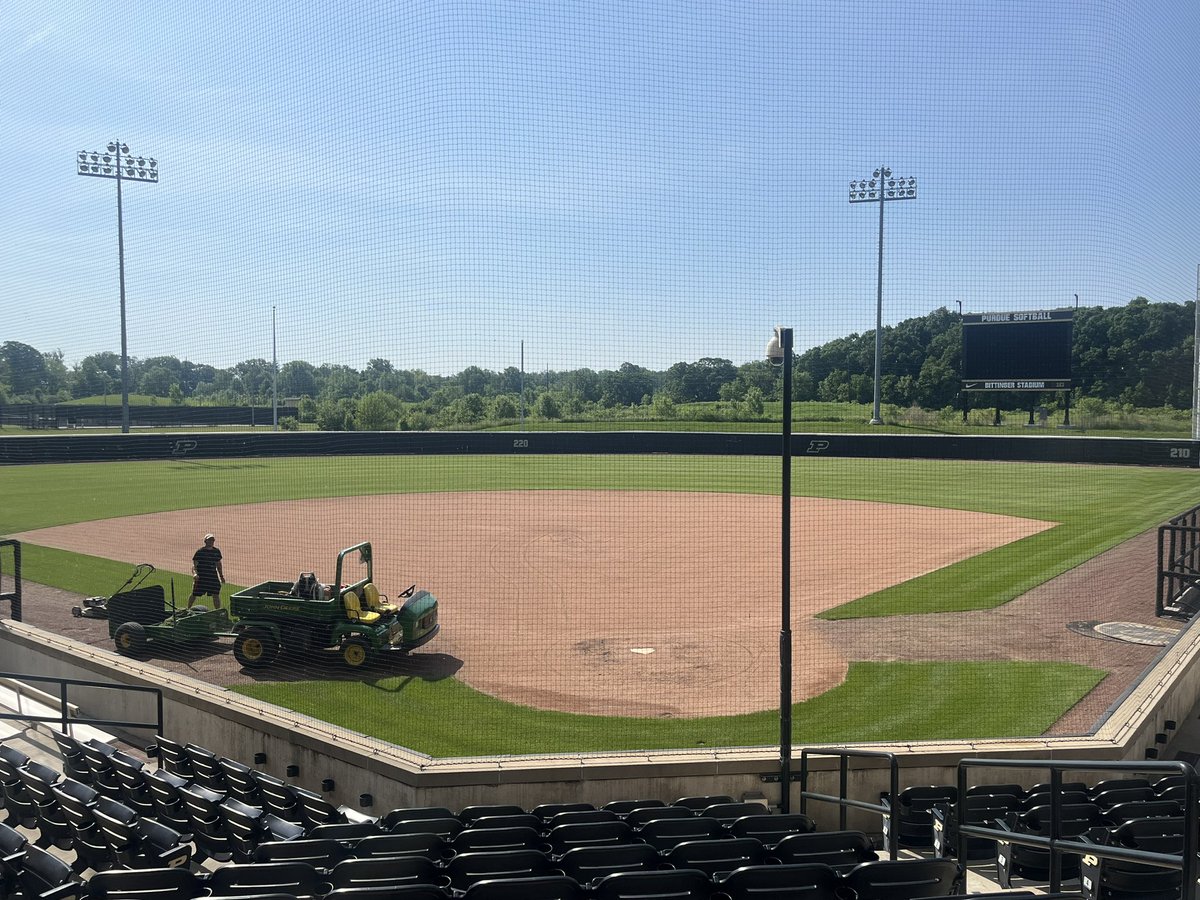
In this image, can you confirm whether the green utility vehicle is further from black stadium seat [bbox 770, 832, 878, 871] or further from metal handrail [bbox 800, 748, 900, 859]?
black stadium seat [bbox 770, 832, 878, 871]

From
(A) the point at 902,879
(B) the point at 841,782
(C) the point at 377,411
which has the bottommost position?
(B) the point at 841,782

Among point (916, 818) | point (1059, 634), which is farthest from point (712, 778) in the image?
point (1059, 634)

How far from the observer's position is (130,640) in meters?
10.6

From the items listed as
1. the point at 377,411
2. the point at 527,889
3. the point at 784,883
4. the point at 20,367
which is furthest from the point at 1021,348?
the point at 20,367

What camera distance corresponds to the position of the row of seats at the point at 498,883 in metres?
3.47

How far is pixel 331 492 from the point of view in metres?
30.3

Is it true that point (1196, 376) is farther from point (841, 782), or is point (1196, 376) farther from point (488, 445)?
point (488, 445)

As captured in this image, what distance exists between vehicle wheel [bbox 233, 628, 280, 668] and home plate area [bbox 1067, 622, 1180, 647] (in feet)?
34.3

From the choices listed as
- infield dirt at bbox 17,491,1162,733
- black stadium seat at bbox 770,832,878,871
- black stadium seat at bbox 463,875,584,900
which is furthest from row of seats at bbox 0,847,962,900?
infield dirt at bbox 17,491,1162,733

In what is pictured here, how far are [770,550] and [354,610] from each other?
1105 centimetres

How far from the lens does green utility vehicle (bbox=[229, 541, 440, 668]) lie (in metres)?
9.91

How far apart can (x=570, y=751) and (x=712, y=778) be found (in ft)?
5.92

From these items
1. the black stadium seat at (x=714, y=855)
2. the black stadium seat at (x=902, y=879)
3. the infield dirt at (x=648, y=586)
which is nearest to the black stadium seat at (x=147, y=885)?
the black stadium seat at (x=714, y=855)

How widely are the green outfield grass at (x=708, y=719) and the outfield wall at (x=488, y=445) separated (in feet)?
70.3
